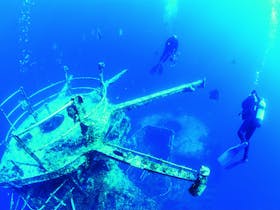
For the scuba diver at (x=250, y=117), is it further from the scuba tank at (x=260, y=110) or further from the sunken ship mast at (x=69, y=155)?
the sunken ship mast at (x=69, y=155)

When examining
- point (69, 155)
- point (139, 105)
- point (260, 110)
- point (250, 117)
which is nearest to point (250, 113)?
point (250, 117)

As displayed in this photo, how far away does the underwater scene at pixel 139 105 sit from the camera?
6824mm

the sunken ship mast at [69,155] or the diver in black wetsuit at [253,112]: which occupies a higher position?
the diver in black wetsuit at [253,112]

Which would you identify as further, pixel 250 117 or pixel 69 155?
pixel 250 117

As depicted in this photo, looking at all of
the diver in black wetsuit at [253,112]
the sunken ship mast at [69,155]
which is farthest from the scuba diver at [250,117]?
the sunken ship mast at [69,155]

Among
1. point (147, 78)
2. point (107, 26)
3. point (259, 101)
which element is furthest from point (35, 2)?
point (259, 101)

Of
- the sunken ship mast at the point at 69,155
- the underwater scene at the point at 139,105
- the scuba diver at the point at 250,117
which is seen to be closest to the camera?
the sunken ship mast at the point at 69,155

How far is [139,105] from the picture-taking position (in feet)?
26.1

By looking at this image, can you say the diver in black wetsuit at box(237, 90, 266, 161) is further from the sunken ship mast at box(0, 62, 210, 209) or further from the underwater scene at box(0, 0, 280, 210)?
the sunken ship mast at box(0, 62, 210, 209)

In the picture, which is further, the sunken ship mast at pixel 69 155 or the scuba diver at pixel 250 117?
the scuba diver at pixel 250 117

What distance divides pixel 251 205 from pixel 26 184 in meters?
11.1

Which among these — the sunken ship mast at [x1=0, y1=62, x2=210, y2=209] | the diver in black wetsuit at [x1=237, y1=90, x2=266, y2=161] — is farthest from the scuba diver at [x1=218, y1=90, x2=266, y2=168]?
the sunken ship mast at [x1=0, y1=62, x2=210, y2=209]

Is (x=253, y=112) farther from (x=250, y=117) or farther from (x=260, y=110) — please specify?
(x=260, y=110)

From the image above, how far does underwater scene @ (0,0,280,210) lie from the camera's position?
22.4ft
